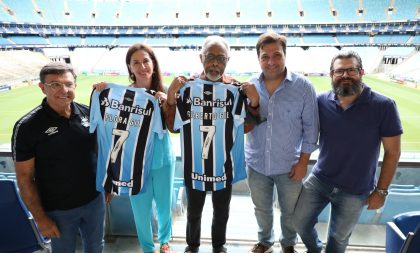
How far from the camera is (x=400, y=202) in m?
2.87

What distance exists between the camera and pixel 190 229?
255 cm

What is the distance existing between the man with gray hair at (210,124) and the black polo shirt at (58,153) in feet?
2.11

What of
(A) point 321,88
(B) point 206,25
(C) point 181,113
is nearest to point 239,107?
(C) point 181,113

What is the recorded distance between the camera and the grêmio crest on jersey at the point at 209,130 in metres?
2.31

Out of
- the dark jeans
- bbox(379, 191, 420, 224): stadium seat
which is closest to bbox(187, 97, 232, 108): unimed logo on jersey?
the dark jeans

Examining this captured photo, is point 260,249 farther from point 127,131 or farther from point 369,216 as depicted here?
Result: point 127,131

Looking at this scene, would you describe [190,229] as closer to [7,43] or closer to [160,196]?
[160,196]

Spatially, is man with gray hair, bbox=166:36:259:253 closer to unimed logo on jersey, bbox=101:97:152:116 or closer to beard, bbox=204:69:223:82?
beard, bbox=204:69:223:82

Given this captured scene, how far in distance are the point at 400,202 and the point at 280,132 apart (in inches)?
57.7

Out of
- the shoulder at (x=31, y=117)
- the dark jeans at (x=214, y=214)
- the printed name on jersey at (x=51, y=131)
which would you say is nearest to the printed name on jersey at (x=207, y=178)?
the dark jeans at (x=214, y=214)

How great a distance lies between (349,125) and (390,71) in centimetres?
2729

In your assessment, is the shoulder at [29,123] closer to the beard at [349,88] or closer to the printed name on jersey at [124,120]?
the printed name on jersey at [124,120]

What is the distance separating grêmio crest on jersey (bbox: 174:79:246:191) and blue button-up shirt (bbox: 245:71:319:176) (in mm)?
188

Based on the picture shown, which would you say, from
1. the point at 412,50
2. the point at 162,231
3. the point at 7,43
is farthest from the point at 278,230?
the point at 7,43
